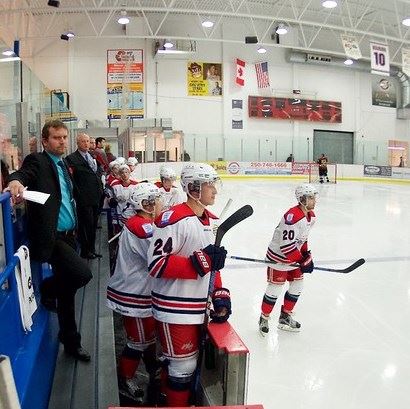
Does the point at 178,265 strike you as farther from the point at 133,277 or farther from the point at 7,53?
the point at 7,53

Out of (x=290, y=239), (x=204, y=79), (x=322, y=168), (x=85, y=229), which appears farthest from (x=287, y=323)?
(x=204, y=79)

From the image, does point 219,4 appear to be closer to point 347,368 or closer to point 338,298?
point 338,298

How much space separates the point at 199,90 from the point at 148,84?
8.27 ft

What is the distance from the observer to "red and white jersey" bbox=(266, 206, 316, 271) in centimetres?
348

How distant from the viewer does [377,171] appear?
2142 centimetres

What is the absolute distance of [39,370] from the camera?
1784 millimetres

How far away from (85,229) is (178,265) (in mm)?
2298

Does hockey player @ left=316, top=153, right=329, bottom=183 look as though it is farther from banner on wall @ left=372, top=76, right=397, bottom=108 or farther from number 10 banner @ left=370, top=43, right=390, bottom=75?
banner on wall @ left=372, top=76, right=397, bottom=108

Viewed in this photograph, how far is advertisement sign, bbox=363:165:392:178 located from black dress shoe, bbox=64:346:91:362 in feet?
69.1

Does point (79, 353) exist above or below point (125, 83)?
below

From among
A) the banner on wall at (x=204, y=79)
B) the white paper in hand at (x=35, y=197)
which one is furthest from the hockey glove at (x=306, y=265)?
the banner on wall at (x=204, y=79)

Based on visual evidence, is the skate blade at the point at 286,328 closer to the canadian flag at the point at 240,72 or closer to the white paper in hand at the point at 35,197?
the white paper in hand at the point at 35,197

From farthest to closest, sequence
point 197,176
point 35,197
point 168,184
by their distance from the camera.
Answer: point 168,184 → point 197,176 → point 35,197

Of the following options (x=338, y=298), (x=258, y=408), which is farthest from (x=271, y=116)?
(x=258, y=408)
